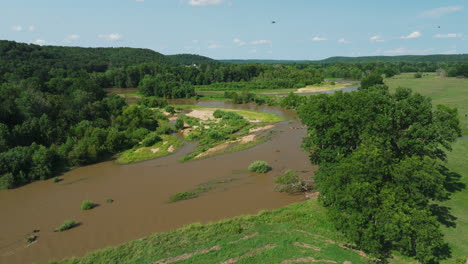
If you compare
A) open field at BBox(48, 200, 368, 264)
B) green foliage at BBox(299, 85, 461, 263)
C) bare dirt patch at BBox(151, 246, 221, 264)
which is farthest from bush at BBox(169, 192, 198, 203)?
green foliage at BBox(299, 85, 461, 263)

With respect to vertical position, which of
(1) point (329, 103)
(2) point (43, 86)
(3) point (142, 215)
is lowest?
(3) point (142, 215)

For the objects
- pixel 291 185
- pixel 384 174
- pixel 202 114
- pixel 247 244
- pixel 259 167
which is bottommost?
pixel 247 244

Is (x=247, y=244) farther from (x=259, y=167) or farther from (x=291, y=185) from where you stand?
(x=259, y=167)

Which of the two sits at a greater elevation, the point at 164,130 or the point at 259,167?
the point at 164,130

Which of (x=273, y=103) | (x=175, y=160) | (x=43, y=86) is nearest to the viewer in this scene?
(x=175, y=160)

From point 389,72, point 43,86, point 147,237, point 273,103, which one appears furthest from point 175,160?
point 389,72

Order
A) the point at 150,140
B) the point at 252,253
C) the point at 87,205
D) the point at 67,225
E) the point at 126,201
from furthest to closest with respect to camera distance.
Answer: the point at 150,140
the point at 126,201
the point at 87,205
the point at 67,225
the point at 252,253

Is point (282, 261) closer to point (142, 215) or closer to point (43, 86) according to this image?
point (142, 215)

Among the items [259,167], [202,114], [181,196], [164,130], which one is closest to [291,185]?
[259,167]

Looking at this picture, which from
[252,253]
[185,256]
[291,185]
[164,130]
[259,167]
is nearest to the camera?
[252,253]
